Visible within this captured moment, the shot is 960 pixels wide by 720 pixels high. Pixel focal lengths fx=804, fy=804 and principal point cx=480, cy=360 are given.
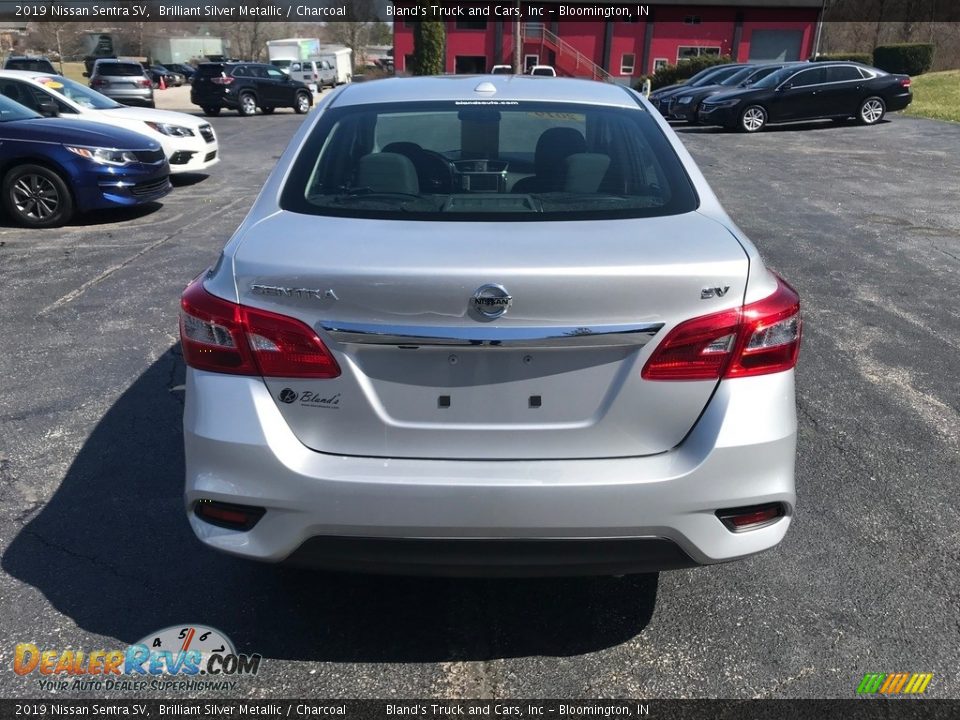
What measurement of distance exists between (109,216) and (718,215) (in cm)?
886

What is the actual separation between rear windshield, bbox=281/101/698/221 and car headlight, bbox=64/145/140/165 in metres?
6.79

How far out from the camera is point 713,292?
2.22m

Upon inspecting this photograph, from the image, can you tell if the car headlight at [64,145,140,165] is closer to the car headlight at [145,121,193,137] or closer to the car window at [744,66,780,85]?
the car headlight at [145,121,193,137]

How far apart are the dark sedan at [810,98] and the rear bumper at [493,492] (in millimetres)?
19143

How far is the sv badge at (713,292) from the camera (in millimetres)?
2215

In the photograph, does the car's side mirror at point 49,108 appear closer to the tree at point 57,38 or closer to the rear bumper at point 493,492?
the rear bumper at point 493,492

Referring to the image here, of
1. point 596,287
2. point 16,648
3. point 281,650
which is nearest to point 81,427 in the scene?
point 16,648

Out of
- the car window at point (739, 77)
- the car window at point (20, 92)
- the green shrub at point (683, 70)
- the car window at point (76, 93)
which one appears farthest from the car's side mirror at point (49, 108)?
the green shrub at point (683, 70)

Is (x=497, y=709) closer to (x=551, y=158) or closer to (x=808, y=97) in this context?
(x=551, y=158)

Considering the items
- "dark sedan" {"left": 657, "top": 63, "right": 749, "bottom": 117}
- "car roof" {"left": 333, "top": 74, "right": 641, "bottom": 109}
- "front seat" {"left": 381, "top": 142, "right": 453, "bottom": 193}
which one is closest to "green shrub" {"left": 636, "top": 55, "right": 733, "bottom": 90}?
"dark sedan" {"left": 657, "top": 63, "right": 749, "bottom": 117}

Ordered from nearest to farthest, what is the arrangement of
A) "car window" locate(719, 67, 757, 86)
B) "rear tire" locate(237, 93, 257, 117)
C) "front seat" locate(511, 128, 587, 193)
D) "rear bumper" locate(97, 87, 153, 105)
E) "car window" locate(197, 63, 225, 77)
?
1. "front seat" locate(511, 128, 587, 193)
2. "car window" locate(719, 67, 757, 86)
3. "rear bumper" locate(97, 87, 153, 105)
4. "car window" locate(197, 63, 225, 77)
5. "rear tire" locate(237, 93, 257, 117)

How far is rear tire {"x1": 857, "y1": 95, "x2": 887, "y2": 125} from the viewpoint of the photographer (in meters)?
20.0

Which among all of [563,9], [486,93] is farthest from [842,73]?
[563,9]

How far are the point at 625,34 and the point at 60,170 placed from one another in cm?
4057
